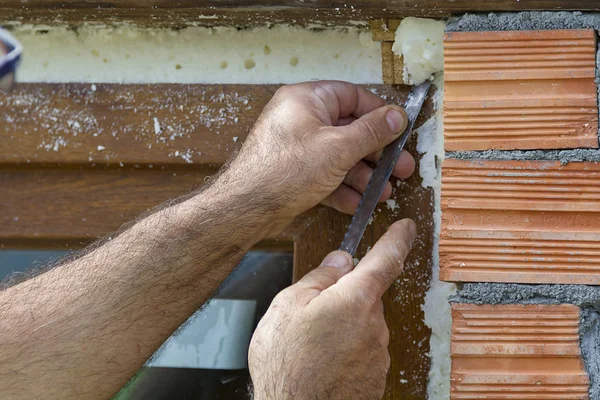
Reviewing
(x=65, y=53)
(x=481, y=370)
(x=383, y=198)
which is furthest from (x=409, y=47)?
(x=65, y=53)

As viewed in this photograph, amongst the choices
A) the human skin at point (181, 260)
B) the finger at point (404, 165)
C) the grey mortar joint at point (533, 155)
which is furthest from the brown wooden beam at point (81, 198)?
the grey mortar joint at point (533, 155)

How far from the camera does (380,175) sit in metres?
1.14

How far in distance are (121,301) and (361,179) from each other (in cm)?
50

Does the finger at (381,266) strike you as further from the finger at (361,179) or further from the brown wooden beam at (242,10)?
the brown wooden beam at (242,10)

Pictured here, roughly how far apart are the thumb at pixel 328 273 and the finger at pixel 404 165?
0.20 metres

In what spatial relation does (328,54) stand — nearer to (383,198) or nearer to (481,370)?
(383,198)

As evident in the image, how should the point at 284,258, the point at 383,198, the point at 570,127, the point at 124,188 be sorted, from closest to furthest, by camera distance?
1. the point at 570,127
2. the point at 383,198
3. the point at 124,188
4. the point at 284,258

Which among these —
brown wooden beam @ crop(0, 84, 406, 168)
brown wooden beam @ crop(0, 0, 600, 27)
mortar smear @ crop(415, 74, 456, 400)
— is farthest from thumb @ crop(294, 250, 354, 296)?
brown wooden beam @ crop(0, 0, 600, 27)

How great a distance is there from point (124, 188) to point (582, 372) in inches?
37.6

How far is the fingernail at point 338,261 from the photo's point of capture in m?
1.07

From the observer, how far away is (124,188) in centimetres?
130

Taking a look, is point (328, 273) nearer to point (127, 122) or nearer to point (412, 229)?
point (412, 229)

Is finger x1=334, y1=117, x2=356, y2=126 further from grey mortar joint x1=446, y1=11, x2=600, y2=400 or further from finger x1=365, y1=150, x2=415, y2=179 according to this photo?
grey mortar joint x1=446, y1=11, x2=600, y2=400

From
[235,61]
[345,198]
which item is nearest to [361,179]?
[345,198]
